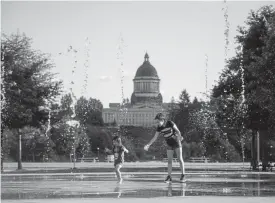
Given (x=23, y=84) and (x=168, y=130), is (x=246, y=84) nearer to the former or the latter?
(x=23, y=84)

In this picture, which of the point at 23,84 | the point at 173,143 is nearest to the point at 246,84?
the point at 23,84

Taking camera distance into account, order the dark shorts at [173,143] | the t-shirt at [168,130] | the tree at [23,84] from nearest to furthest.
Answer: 1. the t-shirt at [168,130]
2. the dark shorts at [173,143]
3. the tree at [23,84]

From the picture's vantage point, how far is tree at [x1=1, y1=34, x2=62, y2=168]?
38938 millimetres

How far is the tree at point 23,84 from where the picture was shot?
1533 inches

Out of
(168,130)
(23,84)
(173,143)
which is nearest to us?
(168,130)

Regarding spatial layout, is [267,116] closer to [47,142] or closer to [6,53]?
[6,53]

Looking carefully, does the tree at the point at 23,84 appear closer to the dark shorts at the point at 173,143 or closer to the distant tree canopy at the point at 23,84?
the distant tree canopy at the point at 23,84

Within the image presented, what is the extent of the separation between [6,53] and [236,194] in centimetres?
2711

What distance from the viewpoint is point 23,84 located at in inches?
1558

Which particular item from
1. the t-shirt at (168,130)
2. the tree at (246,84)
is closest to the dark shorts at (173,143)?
the t-shirt at (168,130)

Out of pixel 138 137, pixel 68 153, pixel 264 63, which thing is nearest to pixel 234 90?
pixel 264 63

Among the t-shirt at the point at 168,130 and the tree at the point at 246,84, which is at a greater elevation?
the tree at the point at 246,84

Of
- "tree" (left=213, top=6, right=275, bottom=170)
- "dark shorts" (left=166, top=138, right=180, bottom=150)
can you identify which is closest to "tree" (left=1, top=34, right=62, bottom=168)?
"tree" (left=213, top=6, right=275, bottom=170)

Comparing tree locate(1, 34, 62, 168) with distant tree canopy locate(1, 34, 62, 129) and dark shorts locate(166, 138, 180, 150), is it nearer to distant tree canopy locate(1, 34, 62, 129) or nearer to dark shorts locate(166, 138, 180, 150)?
distant tree canopy locate(1, 34, 62, 129)
